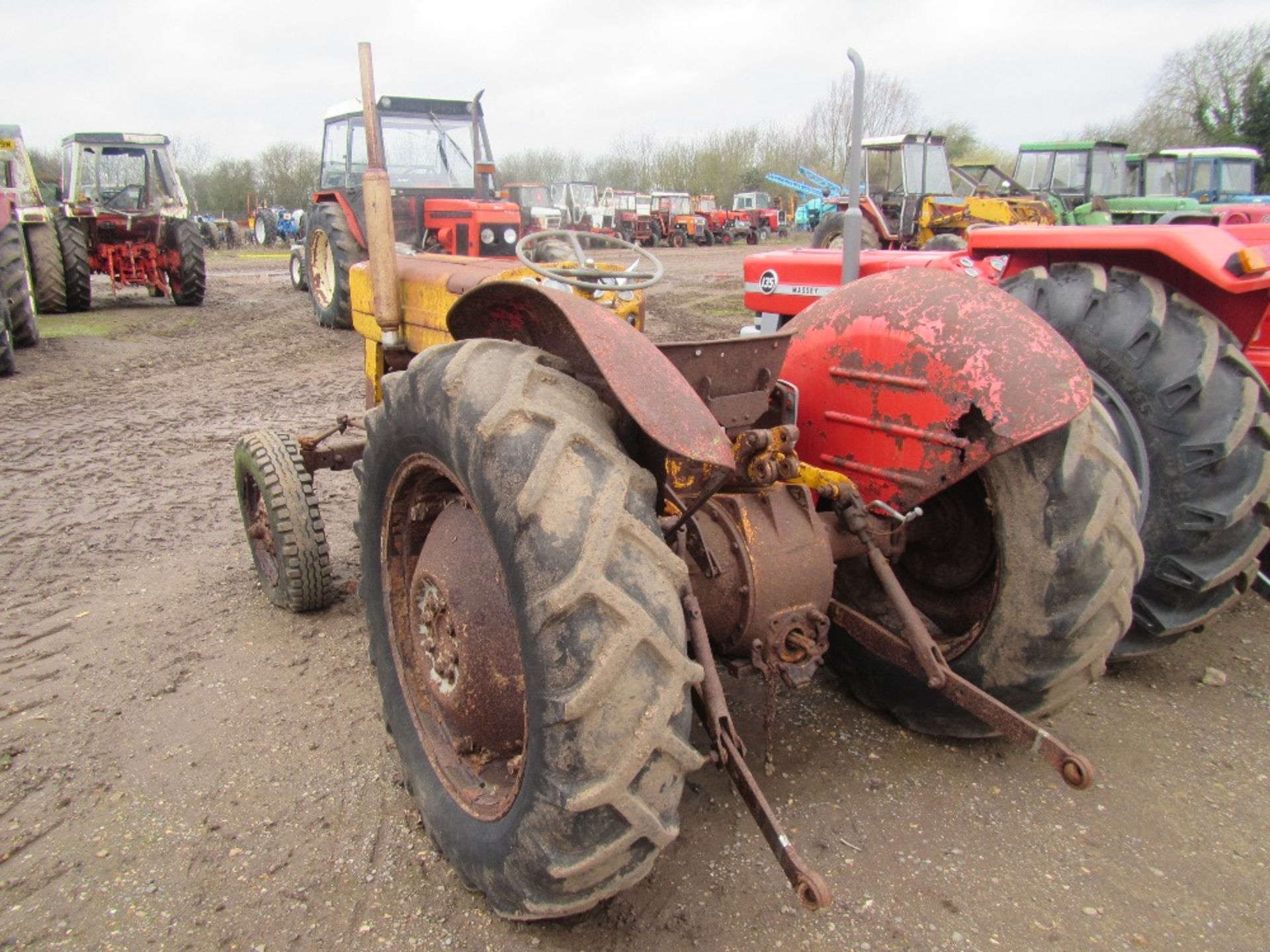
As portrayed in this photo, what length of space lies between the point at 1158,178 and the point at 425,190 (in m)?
10.5

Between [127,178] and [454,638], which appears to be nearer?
[454,638]

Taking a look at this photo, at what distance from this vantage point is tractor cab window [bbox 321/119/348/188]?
38.2ft

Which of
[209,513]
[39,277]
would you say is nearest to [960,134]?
[39,277]

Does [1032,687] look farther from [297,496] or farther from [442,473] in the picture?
[297,496]

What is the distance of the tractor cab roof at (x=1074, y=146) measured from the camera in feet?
41.5

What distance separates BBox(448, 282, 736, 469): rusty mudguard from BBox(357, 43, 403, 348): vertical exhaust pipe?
129 cm

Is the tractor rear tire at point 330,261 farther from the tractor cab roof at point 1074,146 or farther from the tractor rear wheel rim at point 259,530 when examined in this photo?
the tractor cab roof at point 1074,146

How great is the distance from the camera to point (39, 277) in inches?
484

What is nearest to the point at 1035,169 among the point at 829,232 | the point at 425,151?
the point at 829,232

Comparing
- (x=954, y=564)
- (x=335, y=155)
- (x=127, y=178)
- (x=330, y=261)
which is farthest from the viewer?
(x=127, y=178)

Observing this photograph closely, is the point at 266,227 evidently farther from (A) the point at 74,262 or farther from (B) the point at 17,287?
(B) the point at 17,287

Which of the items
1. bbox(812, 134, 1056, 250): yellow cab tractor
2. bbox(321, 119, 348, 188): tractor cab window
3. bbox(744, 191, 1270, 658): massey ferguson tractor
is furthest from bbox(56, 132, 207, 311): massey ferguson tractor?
bbox(744, 191, 1270, 658): massey ferguson tractor

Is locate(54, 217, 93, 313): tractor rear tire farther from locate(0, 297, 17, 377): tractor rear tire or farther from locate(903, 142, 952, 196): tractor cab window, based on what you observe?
locate(903, 142, 952, 196): tractor cab window

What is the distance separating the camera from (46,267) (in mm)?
12305
